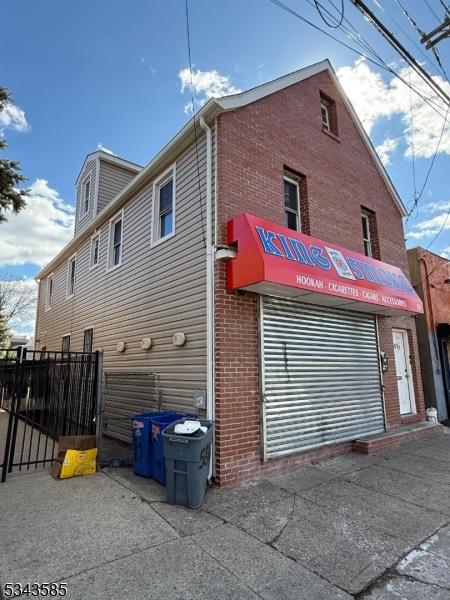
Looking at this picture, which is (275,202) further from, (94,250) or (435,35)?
(94,250)

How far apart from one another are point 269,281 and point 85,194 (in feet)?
39.6

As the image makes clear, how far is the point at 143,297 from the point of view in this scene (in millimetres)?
8109

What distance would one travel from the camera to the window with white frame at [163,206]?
7680 mm

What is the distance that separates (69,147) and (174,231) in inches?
329

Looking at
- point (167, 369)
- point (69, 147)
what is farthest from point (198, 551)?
point (69, 147)

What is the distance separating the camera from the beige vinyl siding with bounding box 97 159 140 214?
13008 millimetres

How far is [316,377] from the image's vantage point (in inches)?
271

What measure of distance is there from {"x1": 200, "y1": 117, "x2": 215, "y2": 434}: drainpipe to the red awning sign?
1.13 ft

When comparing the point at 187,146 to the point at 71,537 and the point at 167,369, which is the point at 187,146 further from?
the point at 71,537

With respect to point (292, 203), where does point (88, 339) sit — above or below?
below

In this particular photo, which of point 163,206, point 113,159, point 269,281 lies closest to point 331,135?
point 163,206

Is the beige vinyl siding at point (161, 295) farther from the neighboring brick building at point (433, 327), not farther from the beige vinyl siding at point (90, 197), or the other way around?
the neighboring brick building at point (433, 327)

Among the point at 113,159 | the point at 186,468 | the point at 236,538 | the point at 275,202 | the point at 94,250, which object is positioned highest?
the point at 113,159

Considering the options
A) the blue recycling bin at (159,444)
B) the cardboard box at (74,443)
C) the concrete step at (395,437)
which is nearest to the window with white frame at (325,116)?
the concrete step at (395,437)
